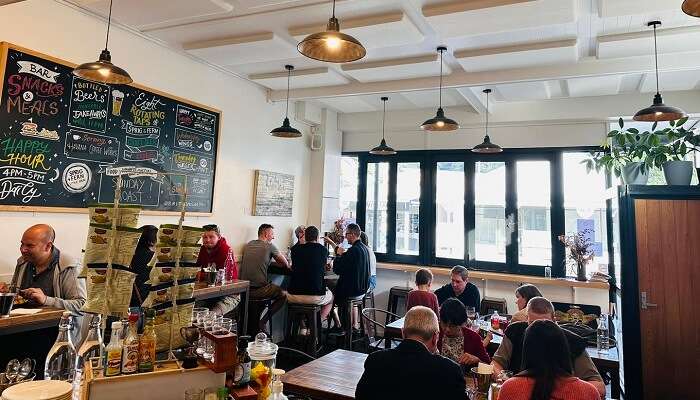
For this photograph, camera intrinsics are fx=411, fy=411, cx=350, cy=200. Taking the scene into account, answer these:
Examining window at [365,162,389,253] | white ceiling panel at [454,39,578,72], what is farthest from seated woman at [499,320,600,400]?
window at [365,162,389,253]

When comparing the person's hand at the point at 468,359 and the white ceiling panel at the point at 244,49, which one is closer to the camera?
the person's hand at the point at 468,359

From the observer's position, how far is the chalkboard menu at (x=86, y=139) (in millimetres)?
2977

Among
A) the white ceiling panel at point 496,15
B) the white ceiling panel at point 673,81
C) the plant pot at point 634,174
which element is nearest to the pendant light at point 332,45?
the white ceiling panel at point 496,15

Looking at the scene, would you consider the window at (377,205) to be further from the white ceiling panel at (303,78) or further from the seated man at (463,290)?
the seated man at (463,290)

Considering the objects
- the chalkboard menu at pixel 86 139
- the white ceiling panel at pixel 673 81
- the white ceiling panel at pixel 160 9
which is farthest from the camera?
the white ceiling panel at pixel 673 81

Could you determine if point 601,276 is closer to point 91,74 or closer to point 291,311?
point 291,311

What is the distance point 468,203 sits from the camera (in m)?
6.09

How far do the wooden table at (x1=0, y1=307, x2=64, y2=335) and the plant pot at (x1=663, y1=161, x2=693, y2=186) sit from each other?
4.93 meters

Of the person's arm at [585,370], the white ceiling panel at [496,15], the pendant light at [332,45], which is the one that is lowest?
the person's arm at [585,370]

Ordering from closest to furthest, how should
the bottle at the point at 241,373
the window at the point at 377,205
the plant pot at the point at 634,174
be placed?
the bottle at the point at 241,373 < the plant pot at the point at 634,174 < the window at the point at 377,205

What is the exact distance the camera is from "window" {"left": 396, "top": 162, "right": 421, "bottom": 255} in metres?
6.43

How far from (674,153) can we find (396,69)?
2.70 m

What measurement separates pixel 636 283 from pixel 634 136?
4.72ft

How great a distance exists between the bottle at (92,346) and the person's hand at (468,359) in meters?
1.95
